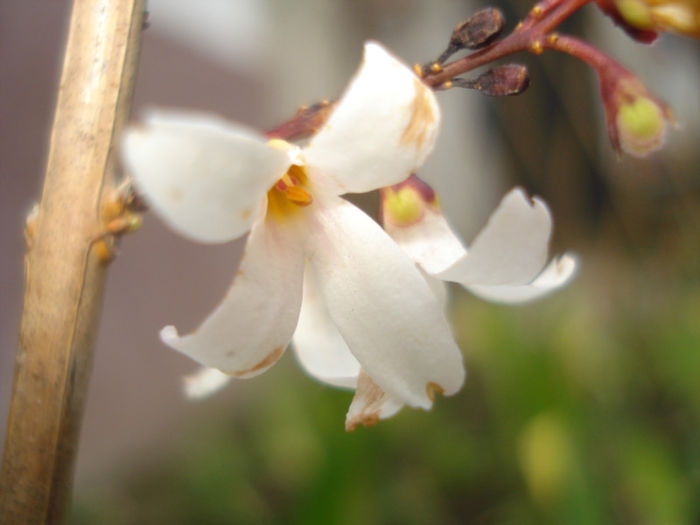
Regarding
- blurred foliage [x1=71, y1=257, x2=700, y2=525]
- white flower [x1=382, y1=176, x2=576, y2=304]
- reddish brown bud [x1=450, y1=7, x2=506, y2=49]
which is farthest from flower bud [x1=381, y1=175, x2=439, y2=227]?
blurred foliage [x1=71, y1=257, x2=700, y2=525]

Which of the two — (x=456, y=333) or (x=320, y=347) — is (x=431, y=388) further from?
(x=456, y=333)

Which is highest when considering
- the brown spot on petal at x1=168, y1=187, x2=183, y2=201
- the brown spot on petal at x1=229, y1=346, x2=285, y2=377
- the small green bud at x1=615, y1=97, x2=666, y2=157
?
the small green bud at x1=615, y1=97, x2=666, y2=157

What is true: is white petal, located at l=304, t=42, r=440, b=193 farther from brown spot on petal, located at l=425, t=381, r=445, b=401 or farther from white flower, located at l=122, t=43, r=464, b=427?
brown spot on petal, located at l=425, t=381, r=445, b=401

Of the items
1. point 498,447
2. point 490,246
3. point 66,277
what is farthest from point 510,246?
point 498,447

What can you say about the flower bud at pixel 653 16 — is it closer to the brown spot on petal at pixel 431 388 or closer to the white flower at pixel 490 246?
the white flower at pixel 490 246

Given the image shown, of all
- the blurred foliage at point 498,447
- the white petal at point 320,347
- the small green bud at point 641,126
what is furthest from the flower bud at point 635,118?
the blurred foliage at point 498,447

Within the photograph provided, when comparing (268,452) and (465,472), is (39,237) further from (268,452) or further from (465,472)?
(268,452)

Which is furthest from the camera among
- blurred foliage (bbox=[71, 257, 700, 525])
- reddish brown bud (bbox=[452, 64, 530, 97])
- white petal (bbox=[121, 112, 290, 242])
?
blurred foliage (bbox=[71, 257, 700, 525])
